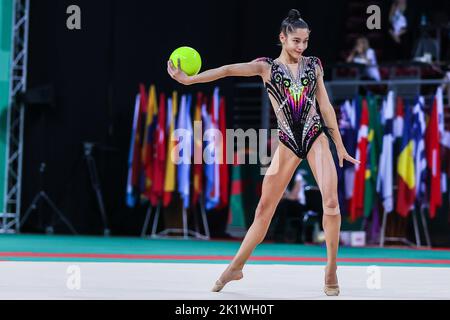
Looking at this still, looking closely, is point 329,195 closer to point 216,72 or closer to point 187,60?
point 216,72

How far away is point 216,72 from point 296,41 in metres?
0.54

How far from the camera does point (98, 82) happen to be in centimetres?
1280

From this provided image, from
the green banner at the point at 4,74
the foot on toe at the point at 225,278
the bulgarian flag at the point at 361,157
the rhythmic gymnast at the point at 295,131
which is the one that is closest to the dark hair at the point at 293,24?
the rhythmic gymnast at the point at 295,131

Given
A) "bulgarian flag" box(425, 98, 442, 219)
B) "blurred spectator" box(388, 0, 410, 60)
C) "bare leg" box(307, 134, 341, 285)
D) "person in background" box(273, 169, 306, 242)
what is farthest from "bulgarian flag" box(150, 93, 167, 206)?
"bare leg" box(307, 134, 341, 285)

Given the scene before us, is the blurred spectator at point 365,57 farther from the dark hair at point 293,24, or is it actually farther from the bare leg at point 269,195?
the bare leg at point 269,195

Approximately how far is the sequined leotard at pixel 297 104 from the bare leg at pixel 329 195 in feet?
0.31

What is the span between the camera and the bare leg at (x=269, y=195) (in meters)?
Answer: 4.93

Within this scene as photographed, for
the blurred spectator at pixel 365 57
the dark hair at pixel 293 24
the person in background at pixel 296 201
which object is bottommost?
the person in background at pixel 296 201

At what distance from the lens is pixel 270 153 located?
40.0 ft

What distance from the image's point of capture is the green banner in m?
12.2

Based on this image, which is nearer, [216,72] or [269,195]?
[216,72]

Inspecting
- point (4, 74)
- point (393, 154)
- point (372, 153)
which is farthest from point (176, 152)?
point (393, 154)

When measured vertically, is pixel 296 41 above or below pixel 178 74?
above

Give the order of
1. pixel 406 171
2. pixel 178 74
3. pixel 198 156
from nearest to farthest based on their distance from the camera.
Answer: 1. pixel 178 74
2. pixel 406 171
3. pixel 198 156
